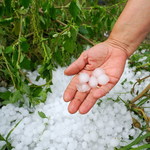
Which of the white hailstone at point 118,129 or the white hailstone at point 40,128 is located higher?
the white hailstone at point 118,129

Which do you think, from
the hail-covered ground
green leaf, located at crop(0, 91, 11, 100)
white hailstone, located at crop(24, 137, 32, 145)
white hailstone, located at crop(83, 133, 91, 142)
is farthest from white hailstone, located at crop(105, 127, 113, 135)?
green leaf, located at crop(0, 91, 11, 100)

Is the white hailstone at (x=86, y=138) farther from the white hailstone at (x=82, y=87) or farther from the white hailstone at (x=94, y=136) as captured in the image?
the white hailstone at (x=82, y=87)

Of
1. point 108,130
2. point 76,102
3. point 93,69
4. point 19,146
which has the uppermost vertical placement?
point 93,69

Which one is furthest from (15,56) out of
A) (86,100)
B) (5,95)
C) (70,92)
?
(86,100)

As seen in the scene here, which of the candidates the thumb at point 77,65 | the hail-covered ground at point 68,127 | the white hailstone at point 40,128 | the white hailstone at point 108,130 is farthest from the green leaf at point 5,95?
the white hailstone at point 108,130

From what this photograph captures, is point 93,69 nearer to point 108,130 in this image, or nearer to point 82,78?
point 82,78

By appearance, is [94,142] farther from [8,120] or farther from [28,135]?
[8,120]

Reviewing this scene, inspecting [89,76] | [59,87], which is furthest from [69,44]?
[59,87]
